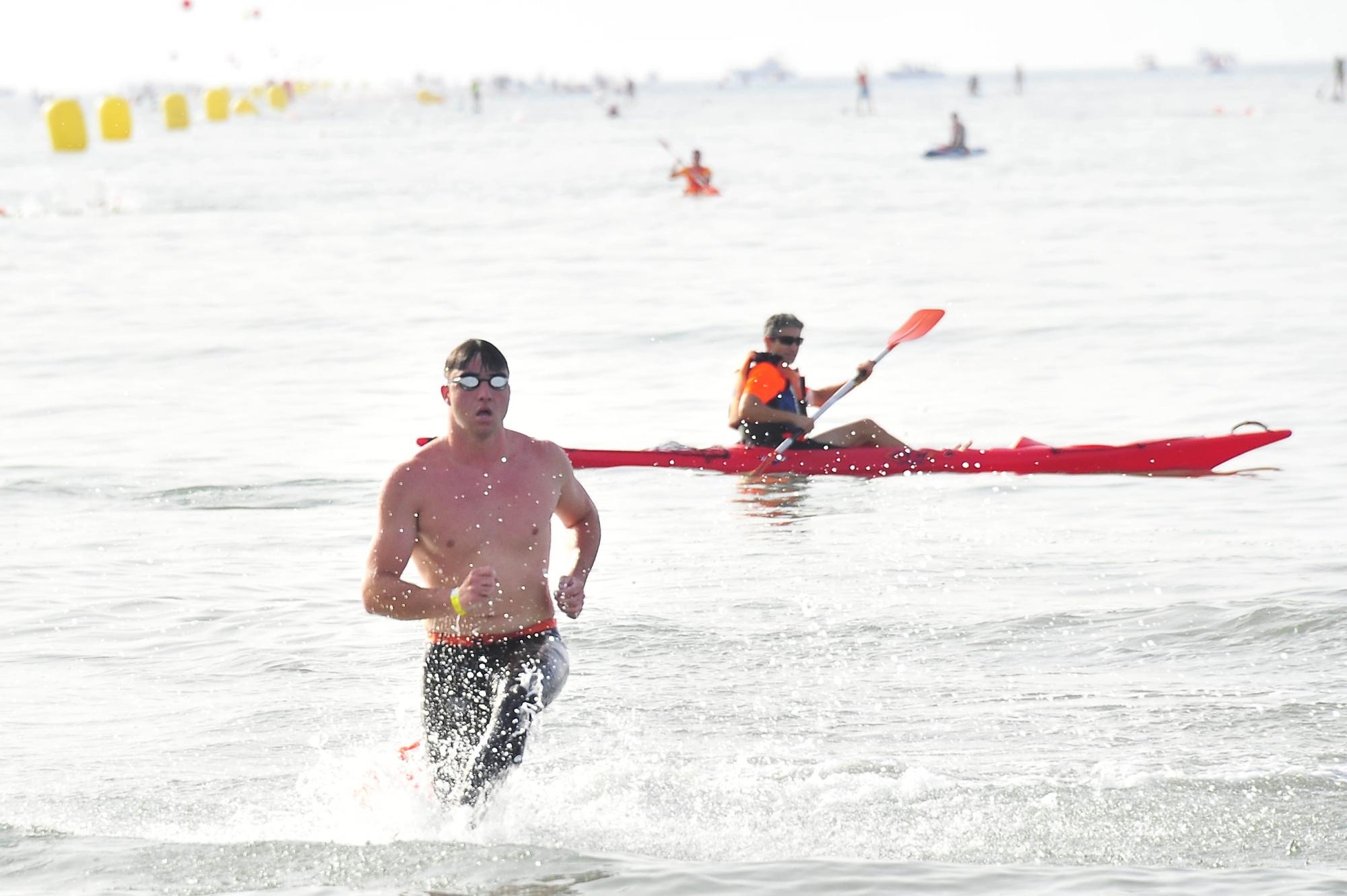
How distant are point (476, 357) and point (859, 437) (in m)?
6.91

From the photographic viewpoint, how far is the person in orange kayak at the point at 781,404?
1095 centimetres

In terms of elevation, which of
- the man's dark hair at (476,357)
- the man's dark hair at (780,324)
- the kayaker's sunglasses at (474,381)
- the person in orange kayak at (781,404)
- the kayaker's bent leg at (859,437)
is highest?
the man's dark hair at (476,357)

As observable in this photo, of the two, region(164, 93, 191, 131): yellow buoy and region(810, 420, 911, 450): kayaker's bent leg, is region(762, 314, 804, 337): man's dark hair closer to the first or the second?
region(810, 420, 911, 450): kayaker's bent leg

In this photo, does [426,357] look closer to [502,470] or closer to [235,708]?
[235,708]

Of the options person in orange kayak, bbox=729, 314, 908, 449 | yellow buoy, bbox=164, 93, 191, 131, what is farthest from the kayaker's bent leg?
yellow buoy, bbox=164, 93, 191, 131

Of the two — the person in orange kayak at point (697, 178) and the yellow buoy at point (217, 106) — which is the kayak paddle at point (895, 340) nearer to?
the person in orange kayak at point (697, 178)

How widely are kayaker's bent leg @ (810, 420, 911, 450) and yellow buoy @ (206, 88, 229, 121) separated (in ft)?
300

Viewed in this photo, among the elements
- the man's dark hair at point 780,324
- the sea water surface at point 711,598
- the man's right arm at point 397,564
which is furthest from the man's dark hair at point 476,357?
the man's dark hair at point 780,324

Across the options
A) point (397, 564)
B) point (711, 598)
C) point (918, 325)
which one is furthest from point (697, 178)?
point (397, 564)

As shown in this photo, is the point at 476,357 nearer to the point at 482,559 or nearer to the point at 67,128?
the point at 482,559

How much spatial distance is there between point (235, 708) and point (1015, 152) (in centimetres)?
4864

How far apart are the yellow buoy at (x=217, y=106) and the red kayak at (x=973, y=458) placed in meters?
91.2

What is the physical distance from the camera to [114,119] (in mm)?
72625

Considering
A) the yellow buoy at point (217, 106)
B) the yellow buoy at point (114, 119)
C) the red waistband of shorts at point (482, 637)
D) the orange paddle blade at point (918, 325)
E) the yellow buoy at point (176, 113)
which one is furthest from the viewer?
the yellow buoy at point (217, 106)
